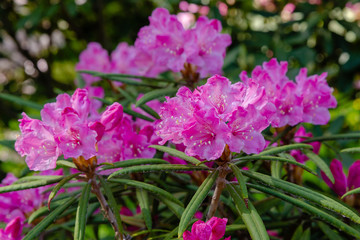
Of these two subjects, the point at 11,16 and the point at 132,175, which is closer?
the point at 132,175

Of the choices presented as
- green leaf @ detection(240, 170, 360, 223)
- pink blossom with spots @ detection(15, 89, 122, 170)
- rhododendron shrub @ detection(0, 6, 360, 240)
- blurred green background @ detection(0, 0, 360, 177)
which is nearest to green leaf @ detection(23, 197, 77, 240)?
rhododendron shrub @ detection(0, 6, 360, 240)

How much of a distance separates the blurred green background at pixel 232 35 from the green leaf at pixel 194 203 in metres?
1.19

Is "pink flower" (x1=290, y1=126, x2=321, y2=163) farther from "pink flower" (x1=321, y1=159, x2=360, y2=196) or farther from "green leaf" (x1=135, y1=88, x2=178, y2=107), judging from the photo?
"green leaf" (x1=135, y1=88, x2=178, y2=107)

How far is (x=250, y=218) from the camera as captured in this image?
0.90 metres

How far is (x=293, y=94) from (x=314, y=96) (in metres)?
0.08

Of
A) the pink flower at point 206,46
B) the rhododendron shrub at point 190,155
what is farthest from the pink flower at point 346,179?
the pink flower at point 206,46

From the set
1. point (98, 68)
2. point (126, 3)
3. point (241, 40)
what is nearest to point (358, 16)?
point (241, 40)

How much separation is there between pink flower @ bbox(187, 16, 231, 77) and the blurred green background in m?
0.64

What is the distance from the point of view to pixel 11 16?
135 inches

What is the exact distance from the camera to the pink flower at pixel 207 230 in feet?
2.95

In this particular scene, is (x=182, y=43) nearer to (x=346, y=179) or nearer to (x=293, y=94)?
(x=293, y=94)

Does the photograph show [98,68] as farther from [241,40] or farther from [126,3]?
[126,3]

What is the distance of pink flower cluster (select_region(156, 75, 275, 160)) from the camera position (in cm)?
92

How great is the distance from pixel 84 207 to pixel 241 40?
1.94 meters
